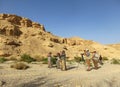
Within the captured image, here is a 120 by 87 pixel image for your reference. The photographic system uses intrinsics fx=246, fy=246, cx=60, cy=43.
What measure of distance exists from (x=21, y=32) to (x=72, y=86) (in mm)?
39712

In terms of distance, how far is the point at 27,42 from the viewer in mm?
46219

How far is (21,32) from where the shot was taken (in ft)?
163

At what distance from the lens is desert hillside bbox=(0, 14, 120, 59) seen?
40.9 m

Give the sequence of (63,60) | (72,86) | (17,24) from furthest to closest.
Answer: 1. (17,24)
2. (63,60)
3. (72,86)

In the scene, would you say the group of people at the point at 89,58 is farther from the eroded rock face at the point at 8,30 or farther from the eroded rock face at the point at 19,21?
the eroded rock face at the point at 19,21

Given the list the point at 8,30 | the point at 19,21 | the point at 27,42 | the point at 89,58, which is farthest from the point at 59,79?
the point at 19,21

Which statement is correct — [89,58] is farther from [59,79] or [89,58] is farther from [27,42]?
[27,42]

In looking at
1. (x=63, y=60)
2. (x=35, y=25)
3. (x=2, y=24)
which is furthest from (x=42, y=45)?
(x=63, y=60)

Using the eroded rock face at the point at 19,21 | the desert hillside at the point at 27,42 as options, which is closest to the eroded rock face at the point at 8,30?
the desert hillside at the point at 27,42

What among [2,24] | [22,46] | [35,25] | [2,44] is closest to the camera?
[2,44]

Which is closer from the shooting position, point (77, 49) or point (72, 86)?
point (72, 86)

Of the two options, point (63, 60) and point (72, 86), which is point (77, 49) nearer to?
point (63, 60)

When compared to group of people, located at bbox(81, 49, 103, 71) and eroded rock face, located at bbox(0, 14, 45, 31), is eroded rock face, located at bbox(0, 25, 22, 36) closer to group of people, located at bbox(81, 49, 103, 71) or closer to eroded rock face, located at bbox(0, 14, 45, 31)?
eroded rock face, located at bbox(0, 14, 45, 31)

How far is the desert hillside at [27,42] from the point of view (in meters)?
40.9
